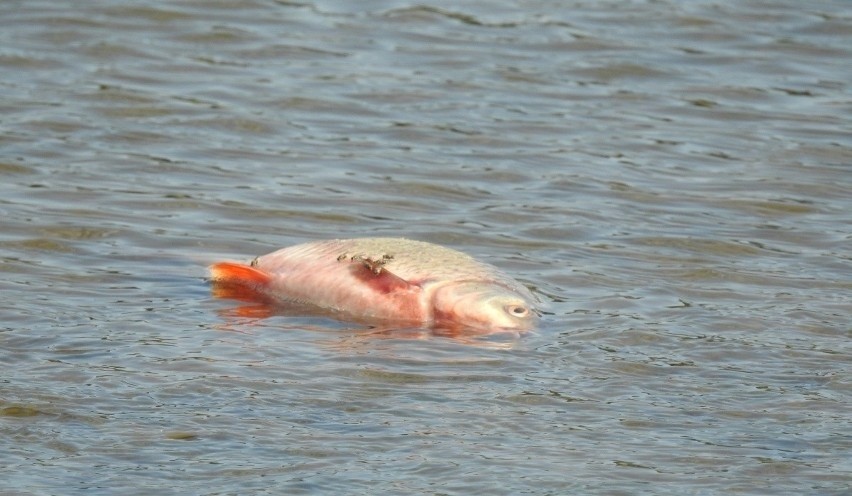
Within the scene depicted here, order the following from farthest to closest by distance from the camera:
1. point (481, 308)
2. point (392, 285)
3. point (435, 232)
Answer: point (435, 232)
point (392, 285)
point (481, 308)

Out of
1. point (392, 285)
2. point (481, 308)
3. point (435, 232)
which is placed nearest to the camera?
point (481, 308)

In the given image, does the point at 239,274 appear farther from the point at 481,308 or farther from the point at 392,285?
the point at 481,308

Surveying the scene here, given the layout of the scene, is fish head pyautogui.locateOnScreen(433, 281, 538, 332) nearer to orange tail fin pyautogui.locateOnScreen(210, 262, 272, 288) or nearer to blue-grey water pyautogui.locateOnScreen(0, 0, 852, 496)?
blue-grey water pyautogui.locateOnScreen(0, 0, 852, 496)

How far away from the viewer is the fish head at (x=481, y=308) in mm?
A: 6852

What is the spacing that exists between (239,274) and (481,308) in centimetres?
119

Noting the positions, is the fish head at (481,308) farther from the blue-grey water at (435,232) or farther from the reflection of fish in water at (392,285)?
the blue-grey water at (435,232)

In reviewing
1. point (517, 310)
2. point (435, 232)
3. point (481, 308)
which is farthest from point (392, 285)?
point (435, 232)

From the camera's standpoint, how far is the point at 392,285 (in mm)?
7012

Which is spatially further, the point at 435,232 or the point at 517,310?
the point at 435,232

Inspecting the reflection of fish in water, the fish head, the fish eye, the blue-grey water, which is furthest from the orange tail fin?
the fish eye

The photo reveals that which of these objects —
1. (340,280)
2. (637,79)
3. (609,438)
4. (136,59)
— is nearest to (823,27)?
(637,79)

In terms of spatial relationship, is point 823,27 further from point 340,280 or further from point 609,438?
point 609,438

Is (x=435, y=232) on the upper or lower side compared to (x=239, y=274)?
lower

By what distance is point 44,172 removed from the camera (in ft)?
31.1
